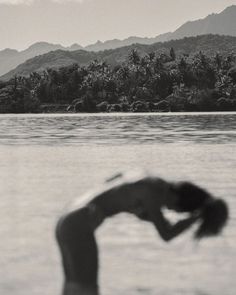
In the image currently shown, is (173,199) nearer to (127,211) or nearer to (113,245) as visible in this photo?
(127,211)

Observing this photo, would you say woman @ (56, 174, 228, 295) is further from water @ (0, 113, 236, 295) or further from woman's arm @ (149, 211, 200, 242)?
water @ (0, 113, 236, 295)

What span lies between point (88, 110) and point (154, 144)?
143668 millimetres

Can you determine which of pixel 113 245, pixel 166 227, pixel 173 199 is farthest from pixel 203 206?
pixel 113 245

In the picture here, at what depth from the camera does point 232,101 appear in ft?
586

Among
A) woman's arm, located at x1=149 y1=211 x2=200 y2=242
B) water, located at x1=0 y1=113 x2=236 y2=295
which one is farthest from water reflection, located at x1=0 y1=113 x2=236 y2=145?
woman's arm, located at x1=149 y1=211 x2=200 y2=242

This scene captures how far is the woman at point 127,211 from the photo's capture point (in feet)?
21.4

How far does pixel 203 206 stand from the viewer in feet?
21.4

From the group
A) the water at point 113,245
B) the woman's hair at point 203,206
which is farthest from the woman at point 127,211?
the water at point 113,245

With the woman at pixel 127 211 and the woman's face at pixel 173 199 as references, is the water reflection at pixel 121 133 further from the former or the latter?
the woman's face at pixel 173 199

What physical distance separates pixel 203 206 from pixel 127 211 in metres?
0.75

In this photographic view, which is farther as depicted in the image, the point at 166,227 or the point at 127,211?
the point at 127,211

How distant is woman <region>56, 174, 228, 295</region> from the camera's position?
6520mm

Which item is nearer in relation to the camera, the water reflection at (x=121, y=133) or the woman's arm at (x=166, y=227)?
the woman's arm at (x=166, y=227)

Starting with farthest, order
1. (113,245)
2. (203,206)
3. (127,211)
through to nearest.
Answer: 1. (113,245)
2. (127,211)
3. (203,206)
